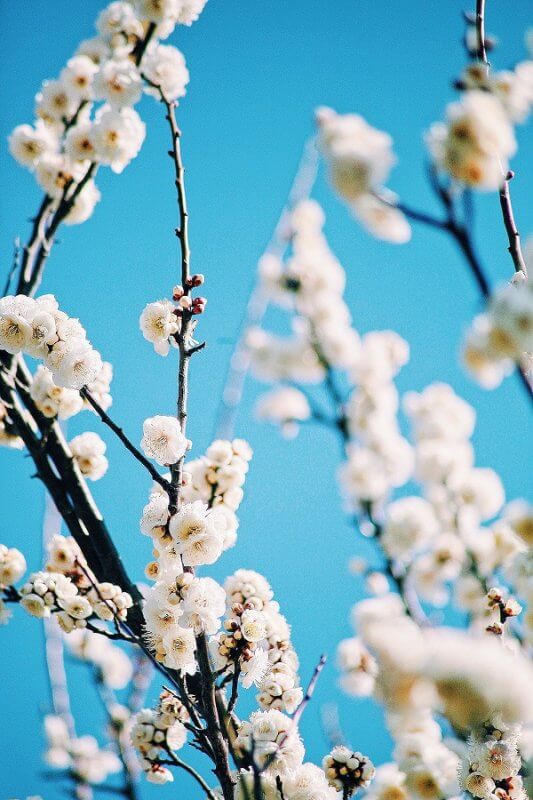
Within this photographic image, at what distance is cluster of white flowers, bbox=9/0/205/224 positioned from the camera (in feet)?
11.1

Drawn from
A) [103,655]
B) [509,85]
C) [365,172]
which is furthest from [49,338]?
[103,655]

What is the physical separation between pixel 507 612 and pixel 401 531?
1.56 ft

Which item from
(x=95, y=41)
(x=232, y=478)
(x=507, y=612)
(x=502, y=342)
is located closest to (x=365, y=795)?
(x=507, y=612)

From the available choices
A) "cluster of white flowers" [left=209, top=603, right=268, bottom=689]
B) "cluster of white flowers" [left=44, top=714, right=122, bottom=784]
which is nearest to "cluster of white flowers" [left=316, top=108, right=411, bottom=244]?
"cluster of white flowers" [left=209, top=603, right=268, bottom=689]

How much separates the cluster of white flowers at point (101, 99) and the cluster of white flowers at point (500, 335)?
249cm

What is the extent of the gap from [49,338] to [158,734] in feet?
5.40

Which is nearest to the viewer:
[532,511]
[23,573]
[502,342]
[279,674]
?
[502,342]

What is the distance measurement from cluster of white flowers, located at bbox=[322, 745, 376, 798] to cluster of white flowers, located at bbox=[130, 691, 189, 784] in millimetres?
594

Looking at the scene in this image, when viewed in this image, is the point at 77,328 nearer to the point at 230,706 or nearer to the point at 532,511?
the point at 230,706

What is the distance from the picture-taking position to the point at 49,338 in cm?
239

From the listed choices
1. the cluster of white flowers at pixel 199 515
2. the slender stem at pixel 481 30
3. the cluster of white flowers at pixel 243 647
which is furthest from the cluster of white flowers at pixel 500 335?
the cluster of white flowers at pixel 243 647

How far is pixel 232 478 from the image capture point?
282 cm

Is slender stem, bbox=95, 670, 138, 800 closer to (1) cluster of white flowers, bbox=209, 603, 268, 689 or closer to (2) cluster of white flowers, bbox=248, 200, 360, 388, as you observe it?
(1) cluster of white flowers, bbox=209, 603, 268, 689

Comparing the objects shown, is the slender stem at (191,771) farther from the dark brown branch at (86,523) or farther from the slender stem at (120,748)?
the dark brown branch at (86,523)
